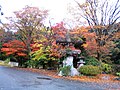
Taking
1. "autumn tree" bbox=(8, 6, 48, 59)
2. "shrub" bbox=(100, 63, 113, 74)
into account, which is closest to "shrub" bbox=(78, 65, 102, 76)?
"shrub" bbox=(100, 63, 113, 74)

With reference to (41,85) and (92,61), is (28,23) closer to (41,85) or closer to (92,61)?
(92,61)

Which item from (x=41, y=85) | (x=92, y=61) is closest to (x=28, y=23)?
(x=92, y=61)

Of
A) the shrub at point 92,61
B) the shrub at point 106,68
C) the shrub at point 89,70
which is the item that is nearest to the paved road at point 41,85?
the shrub at point 89,70

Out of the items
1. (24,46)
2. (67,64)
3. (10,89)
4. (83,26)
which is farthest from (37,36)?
(10,89)

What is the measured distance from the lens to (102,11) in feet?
88.9

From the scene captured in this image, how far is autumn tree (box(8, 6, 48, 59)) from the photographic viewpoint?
105 feet

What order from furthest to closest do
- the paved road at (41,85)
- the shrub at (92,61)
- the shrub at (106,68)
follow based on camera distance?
the shrub at (106,68) < the shrub at (92,61) < the paved road at (41,85)

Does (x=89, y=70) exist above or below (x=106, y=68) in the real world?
below

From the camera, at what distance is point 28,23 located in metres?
32.5

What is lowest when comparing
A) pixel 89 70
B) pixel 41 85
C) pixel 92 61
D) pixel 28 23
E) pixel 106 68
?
pixel 41 85

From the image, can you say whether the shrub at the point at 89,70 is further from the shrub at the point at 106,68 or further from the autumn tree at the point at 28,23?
the autumn tree at the point at 28,23

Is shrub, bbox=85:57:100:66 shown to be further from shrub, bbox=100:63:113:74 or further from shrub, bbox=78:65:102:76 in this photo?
shrub, bbox=78:65:102:76

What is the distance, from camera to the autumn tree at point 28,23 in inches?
1261

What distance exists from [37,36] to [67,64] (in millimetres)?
11190
